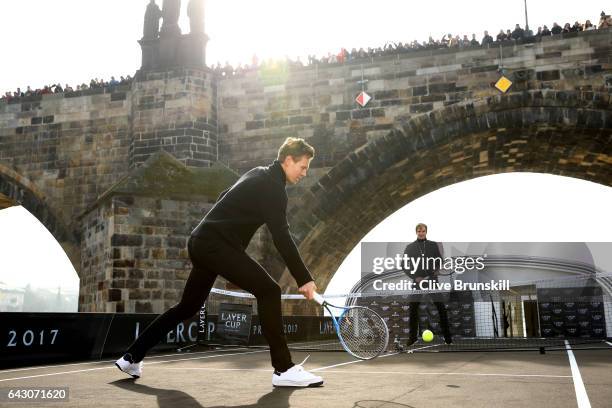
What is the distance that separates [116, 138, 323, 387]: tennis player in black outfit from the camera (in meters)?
3.92

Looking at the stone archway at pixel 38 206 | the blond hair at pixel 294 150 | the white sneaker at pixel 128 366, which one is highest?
the stone archway at pixel 38 206

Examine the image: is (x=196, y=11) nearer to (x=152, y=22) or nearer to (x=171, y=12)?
(x=171, y=12)

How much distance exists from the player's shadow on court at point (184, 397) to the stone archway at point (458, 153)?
429 inches

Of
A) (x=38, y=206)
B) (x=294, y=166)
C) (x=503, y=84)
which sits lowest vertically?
(x=294, y=166)

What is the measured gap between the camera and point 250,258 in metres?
4.08

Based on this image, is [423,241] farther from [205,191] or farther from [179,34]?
[179,34]

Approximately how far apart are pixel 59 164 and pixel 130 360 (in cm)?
1473

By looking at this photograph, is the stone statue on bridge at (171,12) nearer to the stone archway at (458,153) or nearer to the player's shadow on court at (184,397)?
the stone archway at (458,153)

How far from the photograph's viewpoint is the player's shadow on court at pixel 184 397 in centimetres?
310

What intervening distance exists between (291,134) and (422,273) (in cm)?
804

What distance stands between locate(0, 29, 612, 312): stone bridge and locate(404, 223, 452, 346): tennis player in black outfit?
4.91 metres

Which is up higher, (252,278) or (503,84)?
(503,84)

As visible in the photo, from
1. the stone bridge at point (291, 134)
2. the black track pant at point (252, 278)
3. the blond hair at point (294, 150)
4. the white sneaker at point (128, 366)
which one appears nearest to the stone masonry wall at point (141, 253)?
the stone bridge at point (291, 134)

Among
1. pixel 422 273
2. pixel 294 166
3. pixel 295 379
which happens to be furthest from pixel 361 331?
pixel 422 273
